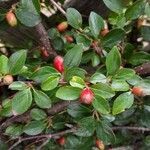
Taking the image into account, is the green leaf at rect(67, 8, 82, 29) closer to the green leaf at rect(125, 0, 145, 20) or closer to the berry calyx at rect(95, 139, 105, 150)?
the green leaf at rect(125, 0, 145, 20)

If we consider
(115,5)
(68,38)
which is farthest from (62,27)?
(115,5)

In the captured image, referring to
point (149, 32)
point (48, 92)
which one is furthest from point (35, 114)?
point (149, 32)

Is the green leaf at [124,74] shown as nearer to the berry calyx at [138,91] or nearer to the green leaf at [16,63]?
the berry calyx at [138,91]

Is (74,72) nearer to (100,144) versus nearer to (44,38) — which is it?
(44,38)

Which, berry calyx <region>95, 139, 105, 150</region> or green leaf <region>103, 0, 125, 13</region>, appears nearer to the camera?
green leaf <region>103, 0, 125, 13</region>

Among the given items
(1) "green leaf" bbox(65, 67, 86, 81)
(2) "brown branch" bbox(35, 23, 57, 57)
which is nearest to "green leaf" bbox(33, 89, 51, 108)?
(1) "green leaf" bbox(65, 67, 86, 81)
